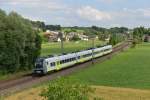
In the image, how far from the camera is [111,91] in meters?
45.9

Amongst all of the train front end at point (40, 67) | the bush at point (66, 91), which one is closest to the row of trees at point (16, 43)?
the train front end at point (40, 67)

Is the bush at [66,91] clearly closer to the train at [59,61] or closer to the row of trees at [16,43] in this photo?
the row of trees at [16,43]

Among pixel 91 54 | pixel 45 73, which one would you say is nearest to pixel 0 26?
pixel 45 73

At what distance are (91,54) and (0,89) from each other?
183 ft

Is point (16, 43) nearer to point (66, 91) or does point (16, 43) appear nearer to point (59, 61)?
point (59, 61)

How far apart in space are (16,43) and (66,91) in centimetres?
4878

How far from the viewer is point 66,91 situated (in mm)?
19188

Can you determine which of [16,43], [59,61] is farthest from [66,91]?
[59,61]

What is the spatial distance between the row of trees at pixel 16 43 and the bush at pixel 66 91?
45.0 meters

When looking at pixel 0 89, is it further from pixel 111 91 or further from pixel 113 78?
pixel 113 78

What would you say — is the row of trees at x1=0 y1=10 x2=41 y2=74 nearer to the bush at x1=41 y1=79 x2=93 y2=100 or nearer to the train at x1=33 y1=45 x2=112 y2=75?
the train at x1=33 y1=45 x2=112 y2=75

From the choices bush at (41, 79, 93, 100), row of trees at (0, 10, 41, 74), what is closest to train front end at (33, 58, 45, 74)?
row of trees at (0, 10, 41, 74)

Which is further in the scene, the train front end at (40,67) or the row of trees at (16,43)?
the train front end at (40,67)

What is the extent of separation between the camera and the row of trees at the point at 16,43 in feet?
214
